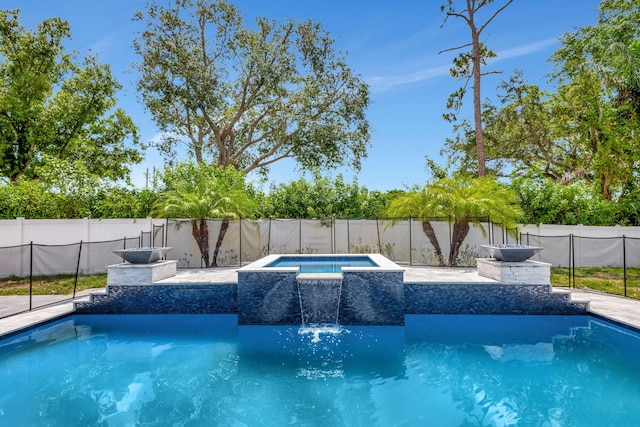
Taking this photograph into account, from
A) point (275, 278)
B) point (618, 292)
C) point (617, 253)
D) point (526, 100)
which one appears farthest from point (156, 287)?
point (526, 100)

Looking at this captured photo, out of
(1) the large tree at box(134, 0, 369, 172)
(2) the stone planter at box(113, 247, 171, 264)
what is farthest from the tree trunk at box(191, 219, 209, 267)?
(1) the large tree at box(134, 0, 369, 172)

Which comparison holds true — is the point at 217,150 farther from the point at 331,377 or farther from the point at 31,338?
the point at 331,377

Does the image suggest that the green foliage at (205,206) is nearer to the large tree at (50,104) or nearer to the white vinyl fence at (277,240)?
the white vinyl fence at (277,240)

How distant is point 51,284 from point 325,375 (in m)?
10.2

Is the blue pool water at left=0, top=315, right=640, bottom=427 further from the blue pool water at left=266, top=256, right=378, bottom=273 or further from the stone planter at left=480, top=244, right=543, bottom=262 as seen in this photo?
the blue pool water at left=266, top=256, right=378, bottom=273

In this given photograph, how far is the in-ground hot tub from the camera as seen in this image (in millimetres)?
7246

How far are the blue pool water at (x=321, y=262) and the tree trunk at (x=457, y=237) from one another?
3.70 m

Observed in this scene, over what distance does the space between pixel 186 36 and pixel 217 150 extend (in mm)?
6637

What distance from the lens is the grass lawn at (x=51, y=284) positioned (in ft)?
32.1

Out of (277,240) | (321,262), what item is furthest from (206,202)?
(321,262)

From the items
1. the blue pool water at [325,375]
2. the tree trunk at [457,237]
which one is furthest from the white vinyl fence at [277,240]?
the blue pool water at [325,375]

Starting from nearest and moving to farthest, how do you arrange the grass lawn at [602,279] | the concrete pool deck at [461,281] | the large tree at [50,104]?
the concrete pool deck at [461,281] < the grass lawn at [602,279] < the large tree at [50,104]

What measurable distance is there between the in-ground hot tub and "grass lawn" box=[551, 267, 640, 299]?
5.64m

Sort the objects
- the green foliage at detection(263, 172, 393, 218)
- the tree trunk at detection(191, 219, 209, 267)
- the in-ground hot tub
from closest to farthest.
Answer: the in-ground hot tub → the tree trunk at detection(191, 219, 209, 267) → the green foliage at detection(263, 172, 393, 218)
